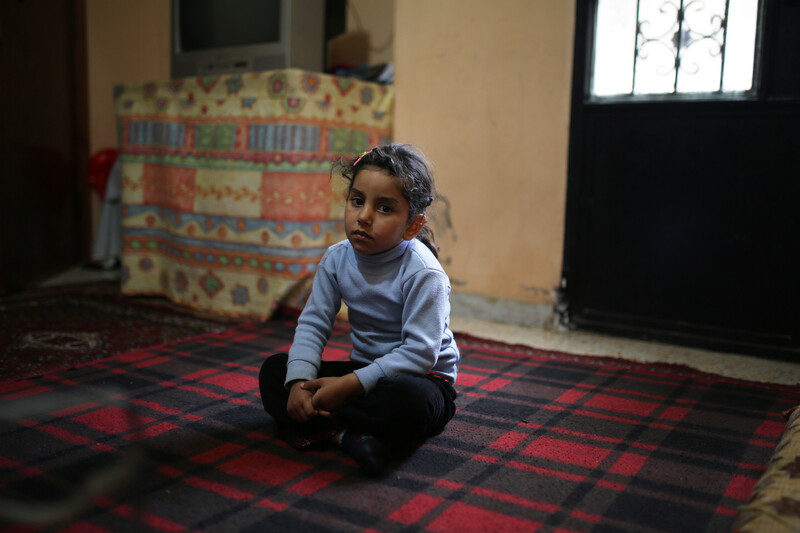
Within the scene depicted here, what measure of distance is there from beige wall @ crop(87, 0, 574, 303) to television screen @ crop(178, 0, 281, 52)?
522 millimetres

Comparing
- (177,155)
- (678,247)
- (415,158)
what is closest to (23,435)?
(415,158)

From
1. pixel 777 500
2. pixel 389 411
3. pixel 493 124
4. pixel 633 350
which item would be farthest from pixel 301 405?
pixel 493 124

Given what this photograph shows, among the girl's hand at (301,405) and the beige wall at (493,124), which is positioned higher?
the beige wall at (493,124)

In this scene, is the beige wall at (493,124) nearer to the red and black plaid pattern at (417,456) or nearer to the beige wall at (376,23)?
the beige wall at (376,23)

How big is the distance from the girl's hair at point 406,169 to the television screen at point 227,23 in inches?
58.3

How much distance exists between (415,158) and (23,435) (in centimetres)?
103

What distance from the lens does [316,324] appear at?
1524 mm

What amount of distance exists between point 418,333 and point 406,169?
1.13 feet

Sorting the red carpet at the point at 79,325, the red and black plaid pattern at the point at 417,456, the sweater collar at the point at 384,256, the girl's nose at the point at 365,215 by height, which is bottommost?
the red carpet at the point at 79,325

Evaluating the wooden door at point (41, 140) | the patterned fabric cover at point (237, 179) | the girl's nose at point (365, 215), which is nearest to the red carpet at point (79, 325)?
the patterned fabric cover at point (237, 179)

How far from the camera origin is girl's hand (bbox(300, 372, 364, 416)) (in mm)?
1354

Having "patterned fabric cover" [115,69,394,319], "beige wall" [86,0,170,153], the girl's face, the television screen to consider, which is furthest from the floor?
"beige wall" [86,0,170,153]

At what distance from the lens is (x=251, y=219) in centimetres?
270

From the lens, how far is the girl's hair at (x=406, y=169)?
1437mm
